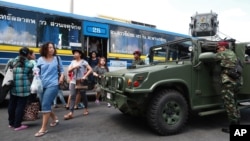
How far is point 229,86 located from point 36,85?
363 cm

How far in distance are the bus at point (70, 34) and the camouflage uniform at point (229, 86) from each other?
196 cm

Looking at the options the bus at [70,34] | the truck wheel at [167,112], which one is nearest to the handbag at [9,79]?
the bus at [70,34]

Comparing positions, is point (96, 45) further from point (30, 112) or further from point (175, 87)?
point (175, 87)

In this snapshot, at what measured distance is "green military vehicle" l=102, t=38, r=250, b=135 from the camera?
4.99 meters

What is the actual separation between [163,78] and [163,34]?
25.4 ft

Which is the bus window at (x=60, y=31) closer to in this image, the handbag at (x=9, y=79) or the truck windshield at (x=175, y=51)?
the handbag at (x=9, y=79)

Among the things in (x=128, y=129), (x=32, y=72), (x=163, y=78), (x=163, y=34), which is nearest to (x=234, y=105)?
(x=163, y=78)

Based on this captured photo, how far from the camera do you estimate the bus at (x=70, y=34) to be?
7.93m

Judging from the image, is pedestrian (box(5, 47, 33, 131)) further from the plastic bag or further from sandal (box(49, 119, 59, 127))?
sandal (box(49, 119, 59, 127))

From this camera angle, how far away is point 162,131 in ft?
16.6

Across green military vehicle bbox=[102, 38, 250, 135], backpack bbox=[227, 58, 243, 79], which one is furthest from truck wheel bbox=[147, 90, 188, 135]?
backpack bbox=[227, 58, 243, 79]

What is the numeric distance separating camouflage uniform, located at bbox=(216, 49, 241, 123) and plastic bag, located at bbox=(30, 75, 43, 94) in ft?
11.4

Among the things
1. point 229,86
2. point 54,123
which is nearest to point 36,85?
point 54,123

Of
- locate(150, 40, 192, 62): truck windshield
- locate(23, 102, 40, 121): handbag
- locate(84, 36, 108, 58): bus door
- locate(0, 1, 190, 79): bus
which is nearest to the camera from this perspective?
locate(23, 102, 40, 121): handbag
